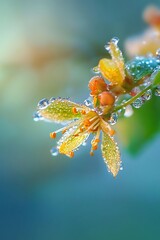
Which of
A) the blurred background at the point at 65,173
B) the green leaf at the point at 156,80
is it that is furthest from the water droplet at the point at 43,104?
the blurred background at the point at 65,173

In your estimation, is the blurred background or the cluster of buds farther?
the blurred background

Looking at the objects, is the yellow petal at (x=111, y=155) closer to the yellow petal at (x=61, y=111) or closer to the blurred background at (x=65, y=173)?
the yellow petal at (x=61, y=111)

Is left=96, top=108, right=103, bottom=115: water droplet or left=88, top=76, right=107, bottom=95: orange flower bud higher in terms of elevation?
left=88, top=76, right=107, bottom=95: orange flower bud

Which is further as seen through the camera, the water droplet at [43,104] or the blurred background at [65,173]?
the blurred background at [65,173]

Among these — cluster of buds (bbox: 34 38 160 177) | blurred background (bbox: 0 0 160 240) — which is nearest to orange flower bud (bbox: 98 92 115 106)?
cluster of buds (bbox: 34 38 160 177)

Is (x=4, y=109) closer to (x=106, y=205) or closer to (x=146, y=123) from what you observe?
(x=106, y=205)

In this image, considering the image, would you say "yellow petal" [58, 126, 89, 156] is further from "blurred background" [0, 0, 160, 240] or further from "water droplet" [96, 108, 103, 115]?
"blurred background" [0, 0, 160, 240]
